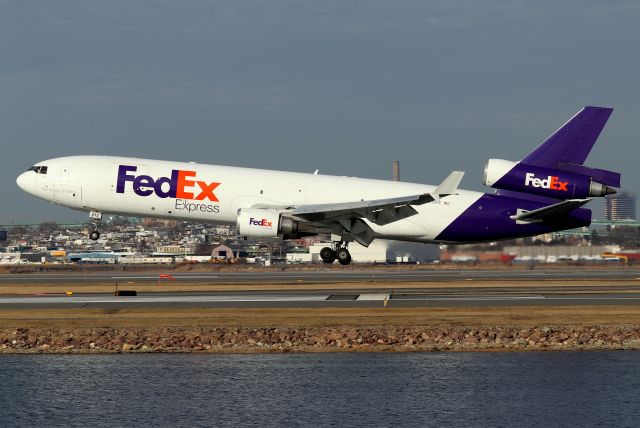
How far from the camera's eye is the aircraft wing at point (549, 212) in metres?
56.5

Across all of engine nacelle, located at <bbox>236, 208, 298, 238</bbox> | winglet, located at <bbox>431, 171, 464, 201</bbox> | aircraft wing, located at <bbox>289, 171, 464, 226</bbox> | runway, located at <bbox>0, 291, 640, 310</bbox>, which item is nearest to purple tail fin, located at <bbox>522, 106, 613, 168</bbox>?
aircraft wing, located at <bbox>289, 171, 464, 226</bbox>

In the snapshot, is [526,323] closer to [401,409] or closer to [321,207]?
[401,409]

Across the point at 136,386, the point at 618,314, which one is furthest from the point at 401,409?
the point at 618,314

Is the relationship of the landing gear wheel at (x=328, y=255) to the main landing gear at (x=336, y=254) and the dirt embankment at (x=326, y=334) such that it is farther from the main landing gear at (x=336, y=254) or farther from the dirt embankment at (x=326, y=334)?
the dirt embankment at (x=326, y=334)

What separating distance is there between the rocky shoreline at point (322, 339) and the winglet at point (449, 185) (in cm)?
1291

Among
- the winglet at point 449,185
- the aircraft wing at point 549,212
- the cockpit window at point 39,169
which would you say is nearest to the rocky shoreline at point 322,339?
the winglet at point 449,185

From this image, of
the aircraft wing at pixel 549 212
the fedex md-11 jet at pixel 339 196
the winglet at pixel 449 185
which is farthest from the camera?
the fedex md-11 jet at pixel 339 196

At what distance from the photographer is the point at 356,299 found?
51.0 metres

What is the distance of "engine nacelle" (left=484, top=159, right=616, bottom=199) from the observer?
191 ft

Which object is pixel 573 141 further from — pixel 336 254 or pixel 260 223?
pixel 260 223

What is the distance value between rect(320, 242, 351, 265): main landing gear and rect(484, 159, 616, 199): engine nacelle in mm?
9411

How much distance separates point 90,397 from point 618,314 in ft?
77.6

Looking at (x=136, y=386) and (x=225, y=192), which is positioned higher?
(x=225, y=192)

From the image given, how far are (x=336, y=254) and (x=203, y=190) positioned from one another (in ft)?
29.3
